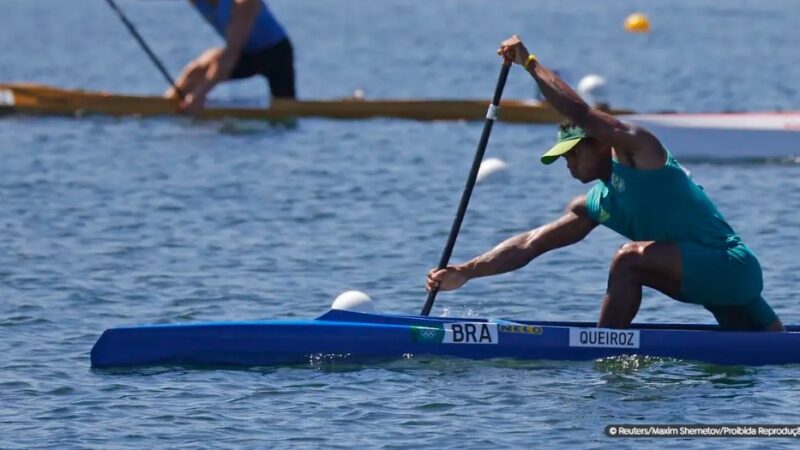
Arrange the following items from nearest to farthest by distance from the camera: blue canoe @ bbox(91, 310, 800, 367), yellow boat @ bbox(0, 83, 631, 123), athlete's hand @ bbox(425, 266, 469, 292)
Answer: blue canoe @ bbox(91, 310, 800, 367) → athlete's hand @ bbox(425, 266, 469, 292) → yellow boat @ bbox(0, 83, 631, 123)

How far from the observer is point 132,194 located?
15383 mm

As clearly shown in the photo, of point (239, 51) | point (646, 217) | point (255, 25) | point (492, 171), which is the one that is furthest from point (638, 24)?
point (646, 217)

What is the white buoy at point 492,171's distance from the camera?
16062 mm

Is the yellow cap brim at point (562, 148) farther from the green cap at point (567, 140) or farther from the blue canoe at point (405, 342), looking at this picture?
the blue canoe at point (405, 342)

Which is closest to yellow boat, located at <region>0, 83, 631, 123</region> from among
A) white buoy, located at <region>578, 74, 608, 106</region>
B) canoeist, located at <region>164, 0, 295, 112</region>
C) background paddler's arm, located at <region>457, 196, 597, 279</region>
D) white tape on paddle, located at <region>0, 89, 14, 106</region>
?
white tape on paddle, located at <region>0, 89, 14, 106</region>

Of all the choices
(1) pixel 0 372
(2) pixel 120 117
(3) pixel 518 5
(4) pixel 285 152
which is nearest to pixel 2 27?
(3) pixel 518 5

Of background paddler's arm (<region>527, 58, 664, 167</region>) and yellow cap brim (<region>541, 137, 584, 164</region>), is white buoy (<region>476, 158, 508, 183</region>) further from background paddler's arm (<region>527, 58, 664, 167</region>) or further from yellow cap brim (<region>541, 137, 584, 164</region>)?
background paddler's arm (<region>527, 58, 664, 167</region>)

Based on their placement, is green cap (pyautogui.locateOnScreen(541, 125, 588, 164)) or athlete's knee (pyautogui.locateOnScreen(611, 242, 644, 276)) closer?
green cap (pyautogui.locateOnScreen(541, 125, 588, 164))

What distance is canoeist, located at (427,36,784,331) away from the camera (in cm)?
848

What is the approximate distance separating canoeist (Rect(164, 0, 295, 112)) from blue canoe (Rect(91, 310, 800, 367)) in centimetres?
944

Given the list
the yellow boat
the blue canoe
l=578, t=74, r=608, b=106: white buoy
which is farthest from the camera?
l=578, t=74, r=608, b=106: white buoy

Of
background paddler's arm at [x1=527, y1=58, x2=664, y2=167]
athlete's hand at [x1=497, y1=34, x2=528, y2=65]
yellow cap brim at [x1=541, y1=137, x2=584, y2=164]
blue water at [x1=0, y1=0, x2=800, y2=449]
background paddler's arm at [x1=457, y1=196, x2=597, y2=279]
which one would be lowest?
blue water at [x1=0, y1=0, x2=800, y2=449]

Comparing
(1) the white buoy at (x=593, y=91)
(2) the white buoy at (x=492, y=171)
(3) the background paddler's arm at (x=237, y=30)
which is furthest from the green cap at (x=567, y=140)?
(1) the white buoy at (x=593, y=91)

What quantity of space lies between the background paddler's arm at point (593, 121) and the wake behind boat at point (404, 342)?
3.24 feet
